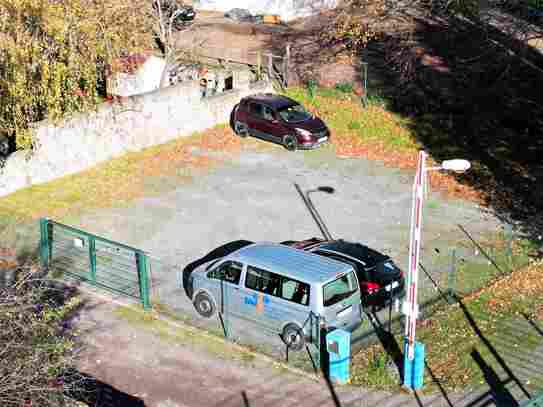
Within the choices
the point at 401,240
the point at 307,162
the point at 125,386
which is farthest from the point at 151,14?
the point at 125,386

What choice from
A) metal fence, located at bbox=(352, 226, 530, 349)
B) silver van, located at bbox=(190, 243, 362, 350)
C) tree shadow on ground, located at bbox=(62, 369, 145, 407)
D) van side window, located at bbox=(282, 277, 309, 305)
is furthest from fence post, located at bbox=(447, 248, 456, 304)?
tree shadow on ground, located at bbox=(62, 369, 145, 407)

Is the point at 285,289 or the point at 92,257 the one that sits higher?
the point at 285,289

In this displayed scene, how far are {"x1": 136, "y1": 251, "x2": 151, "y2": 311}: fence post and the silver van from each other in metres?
1.49

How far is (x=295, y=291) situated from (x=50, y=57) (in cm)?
1396

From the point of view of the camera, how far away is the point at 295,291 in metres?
18.3

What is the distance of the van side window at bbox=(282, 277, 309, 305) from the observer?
59.6 feet

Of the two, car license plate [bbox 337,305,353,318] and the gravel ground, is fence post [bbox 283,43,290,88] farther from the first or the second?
car license plate [bbox 337,305,353,318]

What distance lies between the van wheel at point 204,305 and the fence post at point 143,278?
3.96 feet

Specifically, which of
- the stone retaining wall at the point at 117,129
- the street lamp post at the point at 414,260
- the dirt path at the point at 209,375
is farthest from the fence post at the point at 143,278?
the stone retaining wall at the point at 117,129

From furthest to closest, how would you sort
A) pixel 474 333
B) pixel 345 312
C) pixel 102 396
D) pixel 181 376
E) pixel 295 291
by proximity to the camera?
pixel 474 333 → pixel 345 312 → pixel 295 291 → pixel 181 376 → pixel 102 396

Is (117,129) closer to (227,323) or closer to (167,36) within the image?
(167,36)

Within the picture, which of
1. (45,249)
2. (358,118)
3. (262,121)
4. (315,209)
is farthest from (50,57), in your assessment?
(358,118)

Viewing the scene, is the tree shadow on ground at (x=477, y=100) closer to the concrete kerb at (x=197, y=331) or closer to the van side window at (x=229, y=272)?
the van side window at (x=229, y=272)

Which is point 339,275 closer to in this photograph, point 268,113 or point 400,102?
point 268,113
